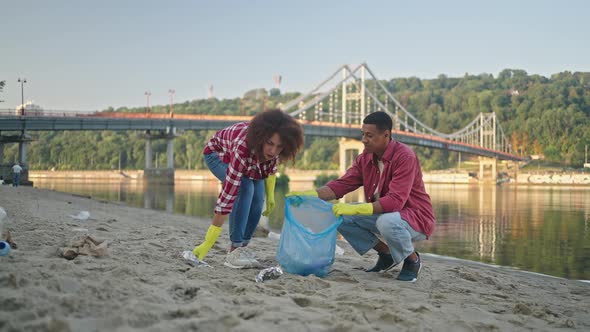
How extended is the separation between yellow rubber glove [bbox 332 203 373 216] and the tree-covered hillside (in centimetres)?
7531

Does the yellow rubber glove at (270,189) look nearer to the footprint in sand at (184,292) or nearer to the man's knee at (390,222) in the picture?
the man's knee at (390,222)

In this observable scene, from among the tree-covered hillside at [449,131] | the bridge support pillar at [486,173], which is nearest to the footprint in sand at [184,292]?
the bridge support pillar at [486,173]

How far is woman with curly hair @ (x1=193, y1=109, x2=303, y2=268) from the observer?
3.93 meters

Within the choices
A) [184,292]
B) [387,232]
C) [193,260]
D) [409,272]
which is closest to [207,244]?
[193,260]

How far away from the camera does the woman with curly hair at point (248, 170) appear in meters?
3.93

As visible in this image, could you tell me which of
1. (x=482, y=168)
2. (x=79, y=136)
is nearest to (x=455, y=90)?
(x=482, y=168)

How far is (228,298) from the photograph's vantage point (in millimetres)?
2828

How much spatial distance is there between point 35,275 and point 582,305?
334 centimetres

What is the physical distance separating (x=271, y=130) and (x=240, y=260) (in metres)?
0.92

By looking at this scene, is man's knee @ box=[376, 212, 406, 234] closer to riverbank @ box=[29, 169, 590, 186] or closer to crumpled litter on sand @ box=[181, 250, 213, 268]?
crumpled litter on sand @ box=[181, 250, 213, 268]

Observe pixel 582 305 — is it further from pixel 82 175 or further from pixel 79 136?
pixel 79 136

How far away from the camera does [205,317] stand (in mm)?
2439

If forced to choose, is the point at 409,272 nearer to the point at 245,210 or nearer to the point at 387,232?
the point at 387,232

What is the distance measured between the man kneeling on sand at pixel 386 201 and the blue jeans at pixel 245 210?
1.01 feet
